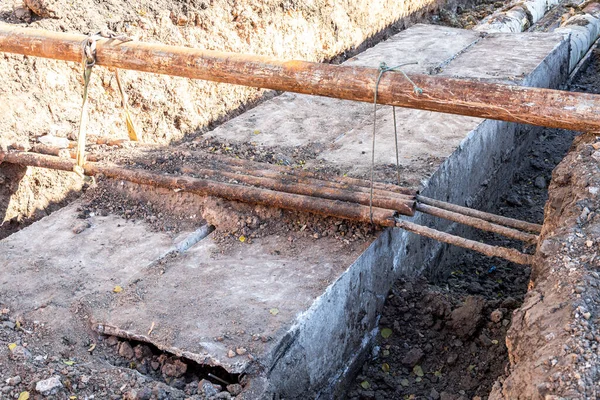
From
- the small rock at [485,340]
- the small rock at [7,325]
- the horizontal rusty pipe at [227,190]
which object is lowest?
the small rock at [485,340]

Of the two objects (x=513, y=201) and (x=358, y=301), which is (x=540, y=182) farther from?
(x=358, y=301)

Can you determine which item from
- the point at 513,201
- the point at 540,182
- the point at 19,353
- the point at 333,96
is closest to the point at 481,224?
the point at 333,96

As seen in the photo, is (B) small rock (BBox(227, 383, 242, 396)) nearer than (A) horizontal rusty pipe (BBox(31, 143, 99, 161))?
Yes

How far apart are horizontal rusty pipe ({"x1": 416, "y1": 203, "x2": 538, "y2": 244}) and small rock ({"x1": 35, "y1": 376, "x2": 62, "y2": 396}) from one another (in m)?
1.97

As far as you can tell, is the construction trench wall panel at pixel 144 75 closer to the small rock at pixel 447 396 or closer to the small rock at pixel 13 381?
the small rock at pixel 13 381

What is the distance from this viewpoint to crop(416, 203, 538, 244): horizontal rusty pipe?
3346 millimetres

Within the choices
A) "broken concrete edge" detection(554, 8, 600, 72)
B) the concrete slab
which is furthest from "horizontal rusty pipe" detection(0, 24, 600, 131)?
"broken concrete edge" detection(554, 8, 600, 72)

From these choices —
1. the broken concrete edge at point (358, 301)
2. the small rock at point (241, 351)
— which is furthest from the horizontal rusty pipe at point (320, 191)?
the small rock at point (241, 351)

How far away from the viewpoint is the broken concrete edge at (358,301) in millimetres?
3033

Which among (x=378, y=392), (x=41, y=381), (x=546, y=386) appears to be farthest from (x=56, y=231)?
(x=546, y=386)

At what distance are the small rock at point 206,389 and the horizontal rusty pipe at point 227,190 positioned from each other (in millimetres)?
1189

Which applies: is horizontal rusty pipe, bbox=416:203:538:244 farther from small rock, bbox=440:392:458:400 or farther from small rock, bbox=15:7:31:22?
small rock, bbox=15:7:31:22

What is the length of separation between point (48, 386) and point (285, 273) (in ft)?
4.16

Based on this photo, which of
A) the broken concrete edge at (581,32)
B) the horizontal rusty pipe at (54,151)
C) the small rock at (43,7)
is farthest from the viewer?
the broken concrete edge at (581,32)
